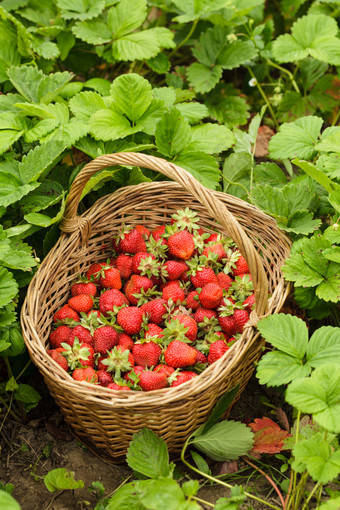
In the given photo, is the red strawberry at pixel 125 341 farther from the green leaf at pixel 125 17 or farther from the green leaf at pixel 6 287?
the green leaf at pixel 125 17

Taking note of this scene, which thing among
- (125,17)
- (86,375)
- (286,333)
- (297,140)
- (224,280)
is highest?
(125,17)

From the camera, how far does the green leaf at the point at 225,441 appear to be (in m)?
1.48

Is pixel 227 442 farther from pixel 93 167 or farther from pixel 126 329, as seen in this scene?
pixel 93 167

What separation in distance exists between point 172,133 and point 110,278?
0.52 meters

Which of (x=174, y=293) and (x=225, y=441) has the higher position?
(x=174, y=293)

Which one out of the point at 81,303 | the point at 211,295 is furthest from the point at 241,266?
the point at 81,303

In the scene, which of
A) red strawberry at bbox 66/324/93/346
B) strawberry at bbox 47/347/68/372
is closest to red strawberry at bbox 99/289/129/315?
red strawberry at bbox 66/324/93/346

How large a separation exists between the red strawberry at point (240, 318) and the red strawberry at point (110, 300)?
36 centimetres

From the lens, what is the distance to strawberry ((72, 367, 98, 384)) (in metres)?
1.52

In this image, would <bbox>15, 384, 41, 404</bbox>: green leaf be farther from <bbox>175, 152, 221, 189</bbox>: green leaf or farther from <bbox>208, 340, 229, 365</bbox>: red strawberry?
<bbox>175, 152, 221, 189</bbox>: green leaf

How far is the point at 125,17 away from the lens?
224 centimetres

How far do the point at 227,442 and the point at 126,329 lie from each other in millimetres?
434

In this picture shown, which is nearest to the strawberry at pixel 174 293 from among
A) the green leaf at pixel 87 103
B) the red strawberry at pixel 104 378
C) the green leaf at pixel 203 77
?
the red strawberry at pixel 104 378

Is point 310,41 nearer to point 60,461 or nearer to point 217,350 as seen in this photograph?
point 217,350
